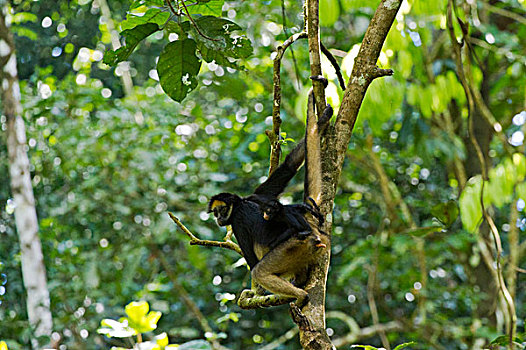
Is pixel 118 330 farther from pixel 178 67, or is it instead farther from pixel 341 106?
pixel 341 106

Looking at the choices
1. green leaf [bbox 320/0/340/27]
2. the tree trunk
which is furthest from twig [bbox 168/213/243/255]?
the tree trunk

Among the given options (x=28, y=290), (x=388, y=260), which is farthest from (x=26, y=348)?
(x=388, y=260)

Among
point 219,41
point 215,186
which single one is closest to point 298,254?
point 219,41

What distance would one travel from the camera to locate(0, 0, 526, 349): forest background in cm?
591

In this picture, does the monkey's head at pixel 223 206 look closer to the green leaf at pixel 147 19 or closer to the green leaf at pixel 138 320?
the green leaf at pixel 138 320

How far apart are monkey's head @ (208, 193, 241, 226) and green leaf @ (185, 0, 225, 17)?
3.57 ft

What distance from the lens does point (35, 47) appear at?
281 inches

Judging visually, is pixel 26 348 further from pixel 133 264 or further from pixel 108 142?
pixel 108 142

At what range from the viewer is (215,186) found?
6.47 m

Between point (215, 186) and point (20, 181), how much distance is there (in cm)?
198

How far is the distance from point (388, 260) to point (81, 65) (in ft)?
14.8

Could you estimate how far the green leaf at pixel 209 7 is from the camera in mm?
1978

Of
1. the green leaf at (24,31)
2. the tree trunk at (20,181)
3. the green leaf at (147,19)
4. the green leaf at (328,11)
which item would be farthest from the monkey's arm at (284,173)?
the green leaf at (24,31)

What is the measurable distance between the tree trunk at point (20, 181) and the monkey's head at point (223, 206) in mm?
3576
